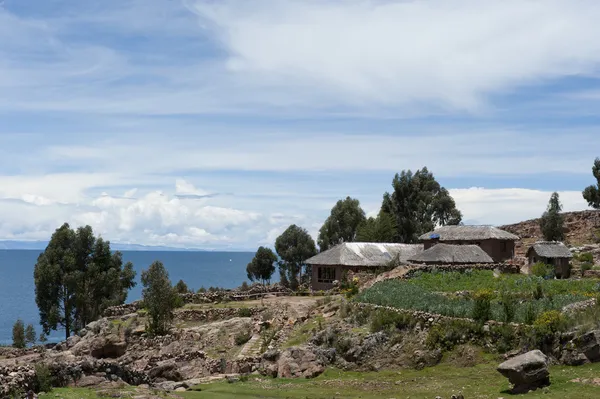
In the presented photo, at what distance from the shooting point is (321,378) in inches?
1196

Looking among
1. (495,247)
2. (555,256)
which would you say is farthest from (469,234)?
(555,256)

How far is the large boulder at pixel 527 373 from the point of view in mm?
22422

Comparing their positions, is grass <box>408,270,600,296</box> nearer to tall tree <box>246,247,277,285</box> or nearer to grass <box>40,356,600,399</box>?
grass <box>40,356,600,399</box>

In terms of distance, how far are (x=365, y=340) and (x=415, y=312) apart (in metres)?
3.22

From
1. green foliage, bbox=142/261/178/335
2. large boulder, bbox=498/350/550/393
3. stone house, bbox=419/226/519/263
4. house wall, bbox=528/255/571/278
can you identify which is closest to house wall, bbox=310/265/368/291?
stone house, bbox=419/226/519/263

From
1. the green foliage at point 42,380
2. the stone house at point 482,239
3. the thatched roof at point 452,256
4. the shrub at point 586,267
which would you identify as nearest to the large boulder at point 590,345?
the green foliage at point 42,380

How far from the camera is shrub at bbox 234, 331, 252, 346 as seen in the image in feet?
141

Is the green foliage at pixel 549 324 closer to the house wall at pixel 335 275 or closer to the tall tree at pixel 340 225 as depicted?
the house wall at pixel 335 275

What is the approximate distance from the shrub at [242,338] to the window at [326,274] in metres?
23.6

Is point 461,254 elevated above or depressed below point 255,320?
above

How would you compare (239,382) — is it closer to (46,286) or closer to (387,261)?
(387,261)

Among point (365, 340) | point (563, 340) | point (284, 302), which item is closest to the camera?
point (563, 340)

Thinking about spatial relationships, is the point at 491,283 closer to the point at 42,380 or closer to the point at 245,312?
the point at 245,312

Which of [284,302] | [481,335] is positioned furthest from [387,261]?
[481,335]
